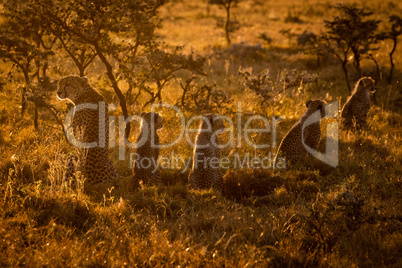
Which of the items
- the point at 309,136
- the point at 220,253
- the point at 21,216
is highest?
the point at 309,136

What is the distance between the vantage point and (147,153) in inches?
216

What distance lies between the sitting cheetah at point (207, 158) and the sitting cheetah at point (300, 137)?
1321 millimetres

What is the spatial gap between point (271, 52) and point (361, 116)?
8023 millimetres

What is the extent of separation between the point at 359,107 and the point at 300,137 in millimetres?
2498

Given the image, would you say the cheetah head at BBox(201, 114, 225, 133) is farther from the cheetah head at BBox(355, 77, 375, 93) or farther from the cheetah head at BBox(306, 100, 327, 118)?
the cheetah head at BBox(355, 77, 375, 93)

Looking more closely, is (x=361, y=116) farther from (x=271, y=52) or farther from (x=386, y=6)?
(x=386, y=6)

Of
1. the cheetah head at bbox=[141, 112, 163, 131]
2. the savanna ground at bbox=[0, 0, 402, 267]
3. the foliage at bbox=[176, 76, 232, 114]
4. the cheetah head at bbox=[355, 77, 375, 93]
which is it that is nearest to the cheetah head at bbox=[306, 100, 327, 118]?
the savanna ground at bbox=[0, 0, 402, 267]

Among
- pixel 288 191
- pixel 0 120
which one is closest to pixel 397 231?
pixel 288 191

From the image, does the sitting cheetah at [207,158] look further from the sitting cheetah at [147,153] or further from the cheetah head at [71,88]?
the cheetah head at [71,88]

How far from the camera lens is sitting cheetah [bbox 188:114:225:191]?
17.8 ft

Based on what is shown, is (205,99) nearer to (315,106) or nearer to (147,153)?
(315,106)

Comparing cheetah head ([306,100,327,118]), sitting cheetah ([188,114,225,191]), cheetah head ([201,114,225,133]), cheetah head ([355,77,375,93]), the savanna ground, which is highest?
cheetah head ([355,77,375,93])

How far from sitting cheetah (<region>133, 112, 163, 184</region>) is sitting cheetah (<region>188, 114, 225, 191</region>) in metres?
0.58

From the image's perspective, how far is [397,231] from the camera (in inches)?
162
